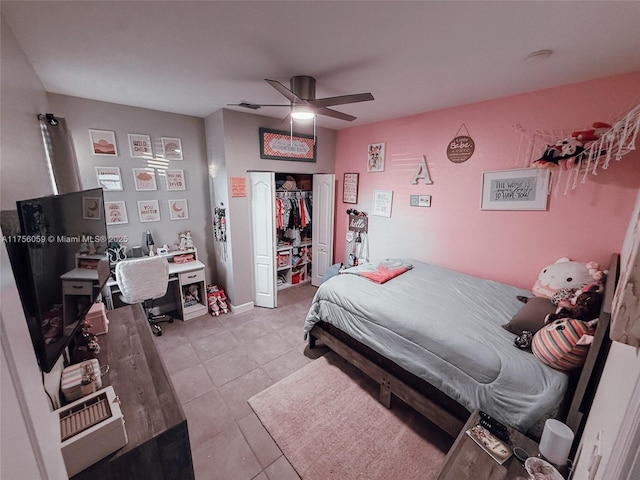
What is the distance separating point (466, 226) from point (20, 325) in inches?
128

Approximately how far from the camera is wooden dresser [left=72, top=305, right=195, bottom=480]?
38.8 inches

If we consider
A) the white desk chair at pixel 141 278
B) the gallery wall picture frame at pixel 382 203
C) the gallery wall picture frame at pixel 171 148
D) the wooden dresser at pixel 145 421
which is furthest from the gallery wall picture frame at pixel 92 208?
the gallery wall picture frame at pixel 382 203

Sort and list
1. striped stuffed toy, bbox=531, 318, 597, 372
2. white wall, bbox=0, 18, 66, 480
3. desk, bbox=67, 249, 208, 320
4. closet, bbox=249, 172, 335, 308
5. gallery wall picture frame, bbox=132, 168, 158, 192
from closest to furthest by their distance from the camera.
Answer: white wall, bbox=0, 18, 66, 480 → striped stuffed toy, bbox=531, 318, 597, 372 → desk, bbox=67, 249, 208, 320 → gallery wall picture frame, bbox=132, 168, 158, 192 → closet, bbox=249, 172, 335, 308

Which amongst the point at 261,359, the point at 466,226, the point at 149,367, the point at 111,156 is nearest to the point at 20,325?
the point at 149,367

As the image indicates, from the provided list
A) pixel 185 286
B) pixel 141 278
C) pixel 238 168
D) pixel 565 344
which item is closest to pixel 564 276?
pixel 565 344

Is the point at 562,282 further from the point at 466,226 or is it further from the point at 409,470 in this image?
the point at 409,470

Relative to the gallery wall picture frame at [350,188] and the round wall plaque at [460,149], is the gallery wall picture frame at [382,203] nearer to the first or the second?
the gallery wall picture frame at [350,188]

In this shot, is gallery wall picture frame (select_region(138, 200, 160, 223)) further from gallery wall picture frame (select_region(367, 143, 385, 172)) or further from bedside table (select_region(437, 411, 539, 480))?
bedside table (select_region(437, 411, 539, 480))

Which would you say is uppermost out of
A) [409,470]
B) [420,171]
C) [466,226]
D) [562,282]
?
[420,171]

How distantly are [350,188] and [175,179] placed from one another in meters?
2.45

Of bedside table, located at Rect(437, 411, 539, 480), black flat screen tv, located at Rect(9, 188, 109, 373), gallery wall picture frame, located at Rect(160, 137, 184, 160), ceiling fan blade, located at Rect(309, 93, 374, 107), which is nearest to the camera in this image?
black flat screen tv, located at Rect(9, 188, 109, 373)

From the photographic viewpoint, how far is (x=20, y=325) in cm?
59

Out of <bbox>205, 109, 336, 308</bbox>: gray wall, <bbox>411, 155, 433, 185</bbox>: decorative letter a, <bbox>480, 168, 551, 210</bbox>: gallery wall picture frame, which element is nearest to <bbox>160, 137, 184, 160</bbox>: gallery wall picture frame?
<bbox>205, 109, 336, 308</bbox>: gray wall

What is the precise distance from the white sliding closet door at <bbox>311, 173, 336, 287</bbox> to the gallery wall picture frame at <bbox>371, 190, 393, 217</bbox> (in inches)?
27.5
